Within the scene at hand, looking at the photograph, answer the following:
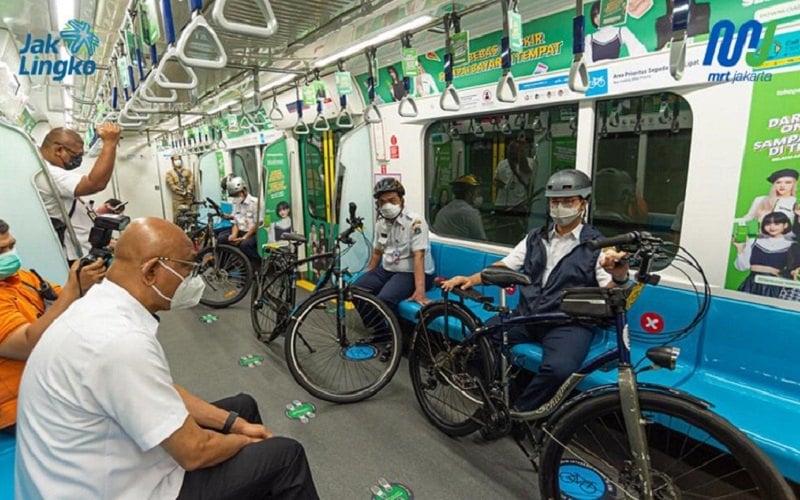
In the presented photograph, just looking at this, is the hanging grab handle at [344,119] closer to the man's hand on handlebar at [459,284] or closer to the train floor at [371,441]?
the man's hand on handlebar at [459,284]

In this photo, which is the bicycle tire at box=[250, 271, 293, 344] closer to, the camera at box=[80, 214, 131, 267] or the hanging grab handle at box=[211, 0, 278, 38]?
the camera at box=[80, 214, 131, 267]

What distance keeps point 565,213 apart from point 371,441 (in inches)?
68.6

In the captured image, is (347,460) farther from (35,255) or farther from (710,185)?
(710,185)

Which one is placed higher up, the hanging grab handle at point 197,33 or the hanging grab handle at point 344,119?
the hanging grab handle at point 197,33

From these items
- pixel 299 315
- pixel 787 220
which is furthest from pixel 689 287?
pixel 299 315

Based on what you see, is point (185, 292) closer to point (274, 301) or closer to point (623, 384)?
point (623, 384)

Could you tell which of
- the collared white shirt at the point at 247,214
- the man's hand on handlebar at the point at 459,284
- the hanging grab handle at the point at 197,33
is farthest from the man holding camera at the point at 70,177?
the collared white shirt at the point at 247,214

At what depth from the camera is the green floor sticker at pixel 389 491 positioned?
2078 millimetres

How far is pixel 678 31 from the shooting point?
1.69m

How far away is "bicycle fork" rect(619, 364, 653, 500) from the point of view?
59.5 inches

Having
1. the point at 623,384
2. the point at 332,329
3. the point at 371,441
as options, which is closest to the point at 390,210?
the point at 332,329

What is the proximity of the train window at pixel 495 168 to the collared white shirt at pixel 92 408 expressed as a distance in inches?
106

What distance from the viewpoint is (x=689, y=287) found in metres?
2.29

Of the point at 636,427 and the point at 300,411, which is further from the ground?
the point at 636,427
